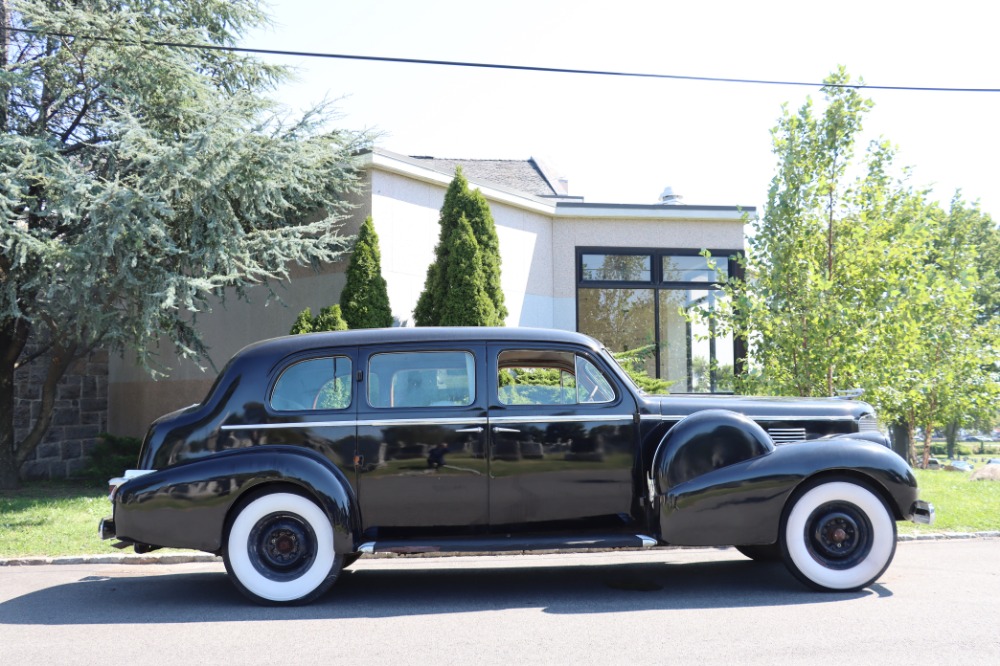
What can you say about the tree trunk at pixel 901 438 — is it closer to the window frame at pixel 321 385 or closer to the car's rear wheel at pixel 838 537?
the car's rear wheel at pixel 838 537

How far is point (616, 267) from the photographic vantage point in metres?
17.6

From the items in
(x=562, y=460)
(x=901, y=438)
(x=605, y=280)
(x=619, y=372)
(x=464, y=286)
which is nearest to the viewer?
(x=562, y=460)

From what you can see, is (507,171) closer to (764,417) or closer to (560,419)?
(764,417)

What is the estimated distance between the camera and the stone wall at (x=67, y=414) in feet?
55.0

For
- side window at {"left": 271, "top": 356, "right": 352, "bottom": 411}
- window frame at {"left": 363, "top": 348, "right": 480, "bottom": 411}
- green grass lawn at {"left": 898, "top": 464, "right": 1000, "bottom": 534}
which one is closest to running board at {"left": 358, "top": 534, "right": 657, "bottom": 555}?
window frame at {"left": 363, "top": 348, "right": 480, "bottom": 411}

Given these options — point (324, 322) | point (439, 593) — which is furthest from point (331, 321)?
point (439, 593)

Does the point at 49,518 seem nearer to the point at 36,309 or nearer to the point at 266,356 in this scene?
the point at 36,309

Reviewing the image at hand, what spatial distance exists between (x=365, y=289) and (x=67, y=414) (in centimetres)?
846

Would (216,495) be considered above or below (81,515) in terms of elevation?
above

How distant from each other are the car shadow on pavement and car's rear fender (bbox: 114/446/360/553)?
50cm

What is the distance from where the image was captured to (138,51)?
12625 millimetres

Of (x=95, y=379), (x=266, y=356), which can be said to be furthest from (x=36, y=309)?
(x=266, y=356)

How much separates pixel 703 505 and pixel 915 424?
27519 millimetres

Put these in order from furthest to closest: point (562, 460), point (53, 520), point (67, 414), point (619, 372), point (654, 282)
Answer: point (67, 414)
point (654, 282)
point (53, 520)
point (619, 372)
point (562, 460)
